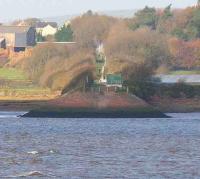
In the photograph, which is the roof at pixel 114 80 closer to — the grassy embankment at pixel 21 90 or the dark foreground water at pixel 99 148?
the grassy embankment at pixel 21 90

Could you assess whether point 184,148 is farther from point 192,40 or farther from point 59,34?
point 59,34

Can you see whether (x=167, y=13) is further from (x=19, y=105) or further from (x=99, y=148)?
(x=99, y=148)

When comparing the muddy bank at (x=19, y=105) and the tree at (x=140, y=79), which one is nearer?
the muddy bank at (x=19, y=105)

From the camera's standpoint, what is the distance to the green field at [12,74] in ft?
438

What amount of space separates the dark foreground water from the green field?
55105 millimetres

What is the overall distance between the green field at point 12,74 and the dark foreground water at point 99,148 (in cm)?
5510

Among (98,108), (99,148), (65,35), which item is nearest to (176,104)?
(98,108)

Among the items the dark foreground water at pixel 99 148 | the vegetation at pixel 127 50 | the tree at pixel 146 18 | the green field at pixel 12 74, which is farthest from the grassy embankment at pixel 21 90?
the tree at pixel 146 18

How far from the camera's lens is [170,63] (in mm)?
142500

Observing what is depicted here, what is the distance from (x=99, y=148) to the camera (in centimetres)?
5144

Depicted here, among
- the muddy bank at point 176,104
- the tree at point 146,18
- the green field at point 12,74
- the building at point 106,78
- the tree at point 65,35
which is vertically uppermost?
the building at point 106,78

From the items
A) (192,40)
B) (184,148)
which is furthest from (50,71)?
(184,148)

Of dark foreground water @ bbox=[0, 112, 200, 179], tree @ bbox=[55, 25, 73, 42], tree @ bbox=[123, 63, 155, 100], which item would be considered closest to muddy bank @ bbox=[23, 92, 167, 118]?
dark foreground water @ bbox=[0, 112, 200, 179]

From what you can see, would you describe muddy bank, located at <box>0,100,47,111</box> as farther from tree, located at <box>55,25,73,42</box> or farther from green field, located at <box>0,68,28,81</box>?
tree, located at <box>55,25,73,42</box>
